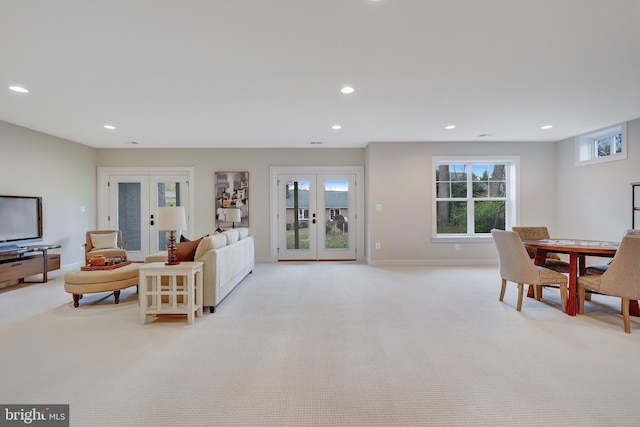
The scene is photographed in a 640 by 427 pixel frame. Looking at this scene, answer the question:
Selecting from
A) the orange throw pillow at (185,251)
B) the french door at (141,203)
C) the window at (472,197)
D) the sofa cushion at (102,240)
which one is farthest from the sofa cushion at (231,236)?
the window at (472,197)

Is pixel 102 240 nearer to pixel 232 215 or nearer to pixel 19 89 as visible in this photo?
pixel 232 215

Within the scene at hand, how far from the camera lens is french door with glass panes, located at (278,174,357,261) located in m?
6.32

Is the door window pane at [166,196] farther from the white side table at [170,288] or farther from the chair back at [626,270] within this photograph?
the chair back at [626,270]

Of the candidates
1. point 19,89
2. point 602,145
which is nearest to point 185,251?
point 19,89

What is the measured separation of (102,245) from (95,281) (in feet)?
7.55

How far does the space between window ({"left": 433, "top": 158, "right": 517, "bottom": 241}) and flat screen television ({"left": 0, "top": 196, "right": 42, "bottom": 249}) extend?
282 inches

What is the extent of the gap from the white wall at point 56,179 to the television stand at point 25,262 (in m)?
0.61

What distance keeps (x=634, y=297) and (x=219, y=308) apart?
4.14 m

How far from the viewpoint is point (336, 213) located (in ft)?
Answer: 20.8

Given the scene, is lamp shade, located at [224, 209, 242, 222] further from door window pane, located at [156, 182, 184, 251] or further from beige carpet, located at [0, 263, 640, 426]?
beige carpet, located at [0, 263, 640, 426]

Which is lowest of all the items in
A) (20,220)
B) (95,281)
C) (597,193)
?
(95,281)

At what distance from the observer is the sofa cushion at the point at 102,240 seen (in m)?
5.18

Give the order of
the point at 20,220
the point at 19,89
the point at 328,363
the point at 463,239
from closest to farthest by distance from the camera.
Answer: the point at 328,363, the point at 19,89, the point at 20,220, the point at 463,239

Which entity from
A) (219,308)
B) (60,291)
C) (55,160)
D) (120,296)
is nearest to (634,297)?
(219,308)
